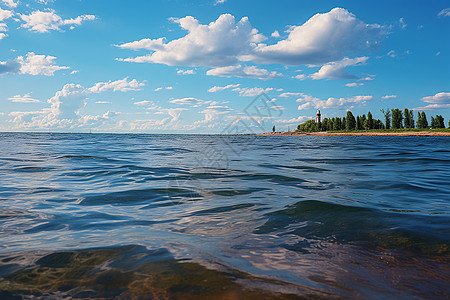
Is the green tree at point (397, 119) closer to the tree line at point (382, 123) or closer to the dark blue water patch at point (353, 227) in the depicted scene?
the tree line at point (382, 123)

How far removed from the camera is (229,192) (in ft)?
26.6

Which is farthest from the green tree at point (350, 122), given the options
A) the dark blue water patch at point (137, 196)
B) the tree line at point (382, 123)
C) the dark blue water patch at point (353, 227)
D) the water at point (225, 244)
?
the dark blue water patch at point (353, 227)

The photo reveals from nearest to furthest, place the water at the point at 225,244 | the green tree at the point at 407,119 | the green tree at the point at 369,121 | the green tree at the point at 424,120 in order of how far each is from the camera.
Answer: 1. the water at the point at 225,244
2. the green tree at the point at 424,120
3. the green tree at the point at 407,119
4. the green tree at the point at 369,121

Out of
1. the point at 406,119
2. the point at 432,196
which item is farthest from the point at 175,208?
the point at 406,119

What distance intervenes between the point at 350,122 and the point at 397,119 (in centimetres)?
2318

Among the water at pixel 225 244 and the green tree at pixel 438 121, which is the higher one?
the green tree at pixel 438 121

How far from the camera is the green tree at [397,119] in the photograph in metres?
131

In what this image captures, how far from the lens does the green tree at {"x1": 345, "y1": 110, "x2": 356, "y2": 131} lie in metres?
151

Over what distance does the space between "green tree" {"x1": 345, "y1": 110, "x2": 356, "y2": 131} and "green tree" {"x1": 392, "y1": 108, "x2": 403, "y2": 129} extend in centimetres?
2051

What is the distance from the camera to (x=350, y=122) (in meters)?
152

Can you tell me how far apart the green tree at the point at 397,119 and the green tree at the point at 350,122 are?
67.3ft

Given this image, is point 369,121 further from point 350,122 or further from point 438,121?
point 438,121

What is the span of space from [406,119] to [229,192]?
14968cm

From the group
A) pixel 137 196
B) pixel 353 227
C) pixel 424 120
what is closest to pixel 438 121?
pixel 424 120
